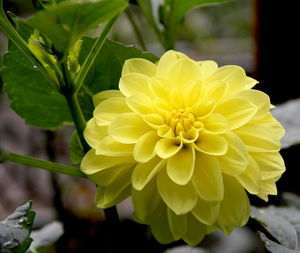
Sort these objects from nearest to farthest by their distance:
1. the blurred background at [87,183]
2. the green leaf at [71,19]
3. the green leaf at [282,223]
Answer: the green leaf at [71,19] → the green leaf at [282,223] → the blurred background at [87,183]

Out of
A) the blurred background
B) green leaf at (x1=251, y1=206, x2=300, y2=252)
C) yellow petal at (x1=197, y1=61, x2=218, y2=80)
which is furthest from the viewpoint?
the blurred background

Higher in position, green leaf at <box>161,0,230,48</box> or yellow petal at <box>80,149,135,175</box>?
yellow petal at <box>80,149,135,175</box>

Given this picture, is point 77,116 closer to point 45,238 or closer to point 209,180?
point 209,180

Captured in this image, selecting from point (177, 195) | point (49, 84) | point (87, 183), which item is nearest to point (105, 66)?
point (49, 84)

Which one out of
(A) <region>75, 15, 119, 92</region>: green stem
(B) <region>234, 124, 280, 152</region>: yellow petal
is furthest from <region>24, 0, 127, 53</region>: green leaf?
(B) <region>234, 124, 280, 152</region>: yellow petal

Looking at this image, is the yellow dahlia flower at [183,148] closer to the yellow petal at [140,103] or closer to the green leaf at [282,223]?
the yellow petal at [140,103]

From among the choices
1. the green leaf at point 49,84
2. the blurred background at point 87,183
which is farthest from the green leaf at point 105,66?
the blurred background at point 87,183

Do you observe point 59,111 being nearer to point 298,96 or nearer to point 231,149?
point 231,149

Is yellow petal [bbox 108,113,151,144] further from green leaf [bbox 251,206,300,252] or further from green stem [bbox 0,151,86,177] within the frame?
green leaf [bbox 251,206,300,252]
